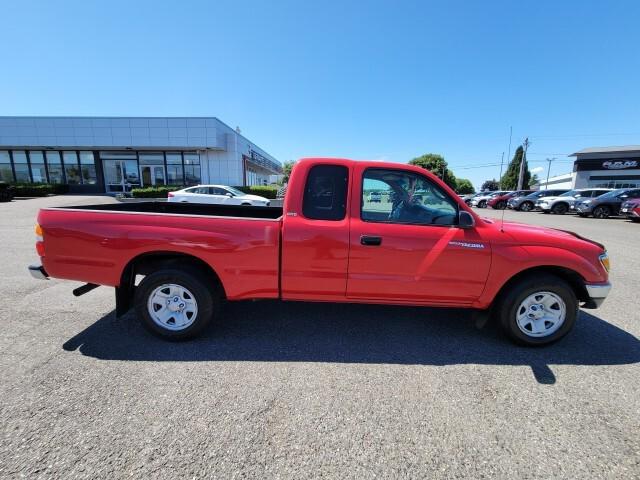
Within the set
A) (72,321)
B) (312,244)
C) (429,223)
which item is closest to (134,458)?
(312,244)

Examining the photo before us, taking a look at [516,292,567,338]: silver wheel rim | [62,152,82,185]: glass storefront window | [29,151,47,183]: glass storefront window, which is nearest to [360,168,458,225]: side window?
[516,292,567,338]: silver wheel rim

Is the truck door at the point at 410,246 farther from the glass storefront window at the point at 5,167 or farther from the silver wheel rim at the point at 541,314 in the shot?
the glass storefront window at the point at 5,167

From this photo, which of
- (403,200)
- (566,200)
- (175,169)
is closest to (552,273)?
(403,200)

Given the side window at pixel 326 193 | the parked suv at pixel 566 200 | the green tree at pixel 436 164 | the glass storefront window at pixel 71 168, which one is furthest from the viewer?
the green tree at pixel 436 164

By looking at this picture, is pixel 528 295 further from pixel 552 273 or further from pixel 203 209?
pixel 203 209

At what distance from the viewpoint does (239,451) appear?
199cm

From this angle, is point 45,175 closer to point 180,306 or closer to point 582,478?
point 180,306

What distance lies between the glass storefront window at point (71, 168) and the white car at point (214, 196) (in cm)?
1847

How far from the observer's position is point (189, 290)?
10.5 ft

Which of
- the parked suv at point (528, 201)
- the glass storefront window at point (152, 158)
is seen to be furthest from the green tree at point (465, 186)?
the glass storefront window at point (152, 158)

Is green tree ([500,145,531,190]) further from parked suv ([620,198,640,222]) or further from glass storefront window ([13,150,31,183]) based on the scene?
glass storefront window ([13,150,31,183])

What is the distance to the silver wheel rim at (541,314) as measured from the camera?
10.6 feet

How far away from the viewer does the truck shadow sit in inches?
121

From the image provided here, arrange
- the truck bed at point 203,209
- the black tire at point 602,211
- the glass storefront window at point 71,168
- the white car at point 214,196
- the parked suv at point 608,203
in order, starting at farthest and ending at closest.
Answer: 1. the glass storefront window at point 71,168
2. the black tire at point 602,211
3. the parked suv at point 608,203
4. the white car at point 214,196
5. the truck bed at point 203,209
